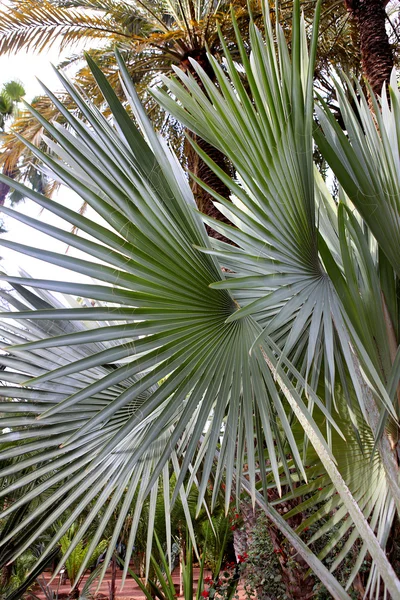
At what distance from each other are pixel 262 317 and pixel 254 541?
334 cm

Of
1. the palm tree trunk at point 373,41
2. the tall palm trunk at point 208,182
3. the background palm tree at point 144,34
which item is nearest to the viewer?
the palm tree trunk at point 373,41

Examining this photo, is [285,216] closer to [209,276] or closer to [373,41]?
[209,276]

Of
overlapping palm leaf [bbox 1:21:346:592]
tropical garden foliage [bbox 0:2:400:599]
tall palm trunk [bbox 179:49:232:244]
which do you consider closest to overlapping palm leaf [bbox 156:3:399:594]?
tropical garden foliage [bbox 0:2:400:599]

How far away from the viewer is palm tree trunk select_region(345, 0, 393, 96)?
15.2 ft

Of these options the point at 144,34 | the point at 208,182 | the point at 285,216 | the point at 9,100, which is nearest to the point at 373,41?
the point at 208,182

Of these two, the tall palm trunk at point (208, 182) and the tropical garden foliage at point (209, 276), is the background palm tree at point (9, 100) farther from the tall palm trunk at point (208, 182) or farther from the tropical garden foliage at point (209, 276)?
the tropical garden foliage at point (209, 276)

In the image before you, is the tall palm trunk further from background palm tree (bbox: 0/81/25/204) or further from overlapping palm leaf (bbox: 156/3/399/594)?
background palm tree (bbox: 0/81/25/204)

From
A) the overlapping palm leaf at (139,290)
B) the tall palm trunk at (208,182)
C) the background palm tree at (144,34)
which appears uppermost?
the background palm tree at (144,34)

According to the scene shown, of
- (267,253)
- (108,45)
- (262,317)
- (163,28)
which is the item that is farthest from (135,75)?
(267,253)

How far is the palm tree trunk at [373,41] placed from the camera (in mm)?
4625

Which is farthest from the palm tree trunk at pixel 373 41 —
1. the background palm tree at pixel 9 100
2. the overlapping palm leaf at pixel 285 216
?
the background palm tree at pixel 9 100

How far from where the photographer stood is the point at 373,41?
4.75 metres

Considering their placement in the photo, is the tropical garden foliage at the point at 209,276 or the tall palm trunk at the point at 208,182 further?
the tall palm trunk at the point at 208,182

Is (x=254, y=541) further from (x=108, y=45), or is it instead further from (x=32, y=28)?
(x=108, y=45)
